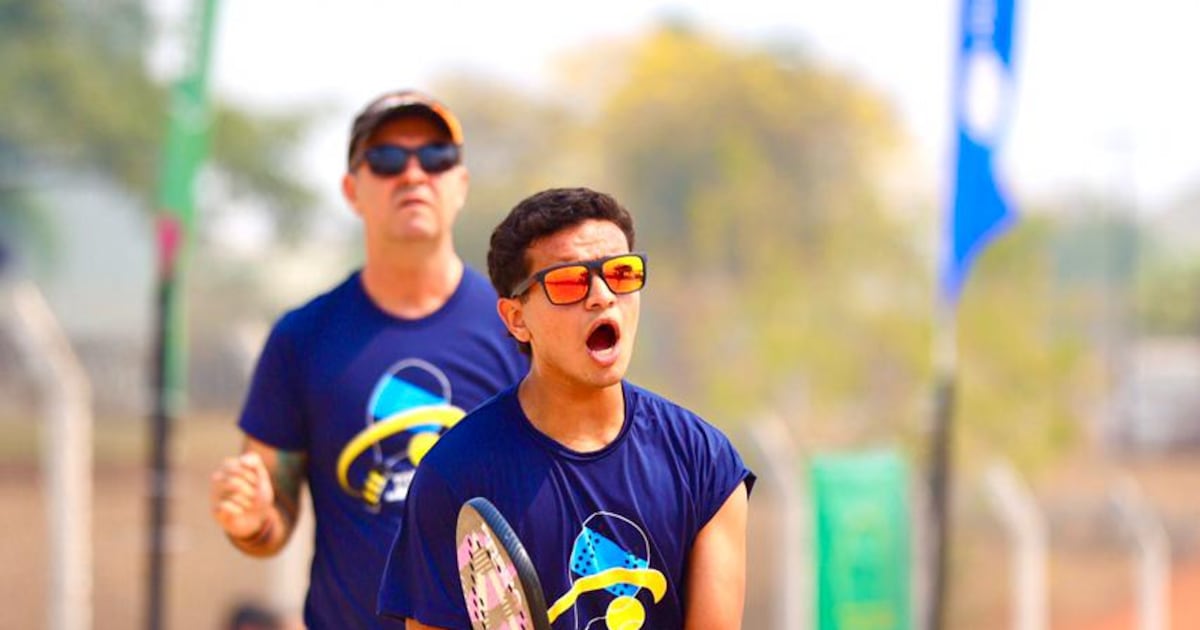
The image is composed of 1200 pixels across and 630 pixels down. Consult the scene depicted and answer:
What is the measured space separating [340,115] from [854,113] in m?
10.3

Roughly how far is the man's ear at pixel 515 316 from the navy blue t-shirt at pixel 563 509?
11 centimetres

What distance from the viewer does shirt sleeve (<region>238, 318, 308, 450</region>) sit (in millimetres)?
4648

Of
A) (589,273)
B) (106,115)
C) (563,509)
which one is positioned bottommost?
(563,509)

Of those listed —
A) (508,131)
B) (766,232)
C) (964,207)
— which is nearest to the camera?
(964,207)

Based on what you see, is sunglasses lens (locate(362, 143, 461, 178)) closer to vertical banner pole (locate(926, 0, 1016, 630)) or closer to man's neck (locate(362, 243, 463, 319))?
man's neck (locate(362, 243, 463, 319))

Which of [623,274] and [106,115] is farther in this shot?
[106,115]

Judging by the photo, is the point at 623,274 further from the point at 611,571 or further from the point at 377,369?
the point at 377,369

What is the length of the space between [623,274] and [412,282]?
160 cm

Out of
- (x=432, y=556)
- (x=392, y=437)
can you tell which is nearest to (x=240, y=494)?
(x=392, y=437)

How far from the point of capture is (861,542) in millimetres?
8414

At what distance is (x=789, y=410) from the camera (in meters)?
23.3

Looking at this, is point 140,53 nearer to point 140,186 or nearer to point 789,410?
point 140,186

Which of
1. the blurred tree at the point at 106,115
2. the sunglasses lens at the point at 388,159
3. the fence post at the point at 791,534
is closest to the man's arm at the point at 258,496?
the sunglasses lens at the point at 388,159

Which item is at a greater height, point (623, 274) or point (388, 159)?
point (388, 159)
